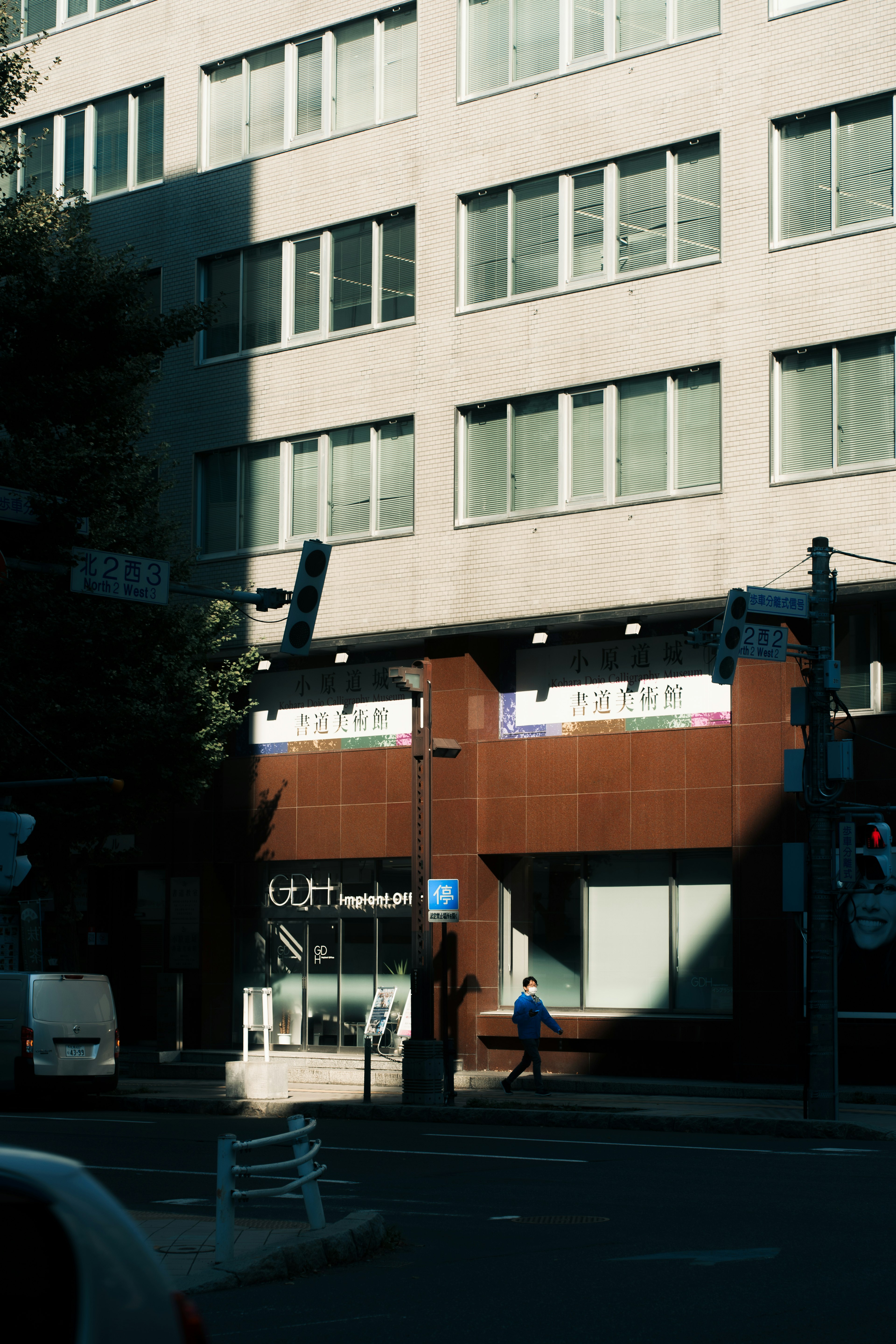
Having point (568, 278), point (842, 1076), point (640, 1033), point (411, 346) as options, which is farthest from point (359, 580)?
point (842, 1076)

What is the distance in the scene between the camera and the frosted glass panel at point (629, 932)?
2555cm

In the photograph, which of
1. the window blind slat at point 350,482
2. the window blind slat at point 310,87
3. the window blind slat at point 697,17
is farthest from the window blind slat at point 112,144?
the window blind slat at point 697,17

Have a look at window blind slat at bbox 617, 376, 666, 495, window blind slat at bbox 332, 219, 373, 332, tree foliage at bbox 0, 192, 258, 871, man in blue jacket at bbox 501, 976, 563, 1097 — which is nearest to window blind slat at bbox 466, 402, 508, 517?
window blind slat at bbox 617, 376, 666, 495

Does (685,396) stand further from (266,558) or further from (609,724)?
(266,558)

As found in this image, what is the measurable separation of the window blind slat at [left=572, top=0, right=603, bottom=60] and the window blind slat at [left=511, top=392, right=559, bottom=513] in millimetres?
5365

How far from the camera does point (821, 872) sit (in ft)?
64.1

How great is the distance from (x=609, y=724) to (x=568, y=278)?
6913 mm

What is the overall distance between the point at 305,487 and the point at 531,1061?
11083 mm

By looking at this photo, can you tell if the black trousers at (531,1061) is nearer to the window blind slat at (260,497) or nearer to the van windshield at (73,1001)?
the van windshield at (73,1001)

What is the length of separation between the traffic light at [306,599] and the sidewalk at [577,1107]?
8052mm

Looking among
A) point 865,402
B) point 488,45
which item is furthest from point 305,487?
point 865,402

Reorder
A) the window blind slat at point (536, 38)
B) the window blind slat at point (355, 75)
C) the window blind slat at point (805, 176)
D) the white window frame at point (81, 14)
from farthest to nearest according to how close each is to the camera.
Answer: the white window frame at point (81, 14) → the window blind slat at point (355, 75) → the window blind slat at point (536, 38) → the window blind slat at point (805, 176)

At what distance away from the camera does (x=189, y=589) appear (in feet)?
49.8

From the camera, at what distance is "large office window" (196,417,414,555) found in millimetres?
28453
